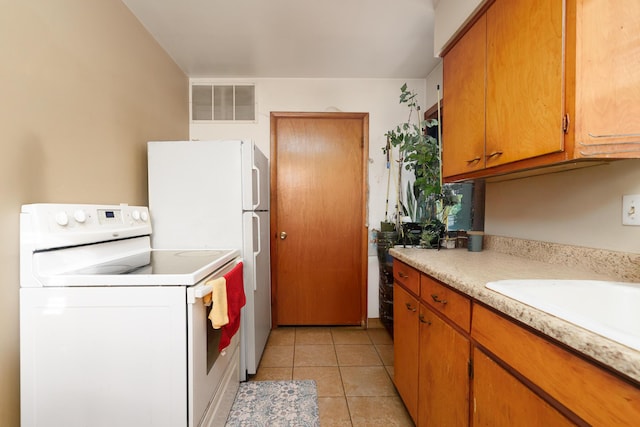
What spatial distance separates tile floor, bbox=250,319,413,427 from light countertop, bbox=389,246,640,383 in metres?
0.97

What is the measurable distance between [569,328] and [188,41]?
278 centimetres

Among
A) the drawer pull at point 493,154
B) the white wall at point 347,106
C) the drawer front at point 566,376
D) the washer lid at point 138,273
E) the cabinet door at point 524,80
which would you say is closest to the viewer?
the drawer front at point 566,376

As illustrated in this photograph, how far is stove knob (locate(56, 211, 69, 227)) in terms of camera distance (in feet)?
3.89

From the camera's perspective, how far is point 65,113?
1.37 metres

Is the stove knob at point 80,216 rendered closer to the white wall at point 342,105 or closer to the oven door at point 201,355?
the oven door at point 201,355

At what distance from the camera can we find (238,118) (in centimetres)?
286

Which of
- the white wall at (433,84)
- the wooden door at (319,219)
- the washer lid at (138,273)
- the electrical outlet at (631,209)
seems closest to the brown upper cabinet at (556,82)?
the electrical outlet at (631,209)

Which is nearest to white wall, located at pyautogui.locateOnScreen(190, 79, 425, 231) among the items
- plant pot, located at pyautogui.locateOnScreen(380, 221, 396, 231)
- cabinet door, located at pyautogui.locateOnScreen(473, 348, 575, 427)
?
plant pot, located at pyautogui.locateOnScreen(380, 221, 396, 231)

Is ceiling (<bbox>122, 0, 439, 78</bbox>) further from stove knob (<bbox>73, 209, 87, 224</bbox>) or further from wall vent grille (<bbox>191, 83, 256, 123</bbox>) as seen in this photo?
stove knob (<bbox>73, 209, 87, 224</bbox>)

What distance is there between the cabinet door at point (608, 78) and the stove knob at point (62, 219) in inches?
77.3

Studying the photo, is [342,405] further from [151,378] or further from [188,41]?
[188,41]

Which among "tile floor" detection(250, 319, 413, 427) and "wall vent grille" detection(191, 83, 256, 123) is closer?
"tile floor" detection(250, 319, 413, 427)

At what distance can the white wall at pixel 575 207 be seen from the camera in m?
A: 1.10

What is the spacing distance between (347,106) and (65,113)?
7.34 ft
